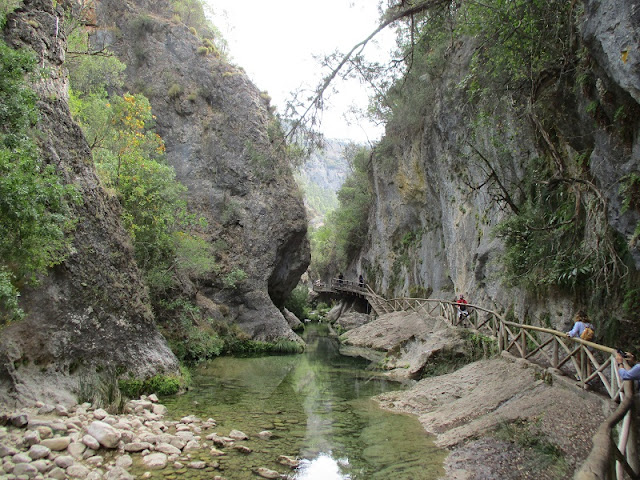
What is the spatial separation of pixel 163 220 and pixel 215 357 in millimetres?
7350

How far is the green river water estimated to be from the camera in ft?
25.9

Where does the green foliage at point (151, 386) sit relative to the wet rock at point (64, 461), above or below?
below

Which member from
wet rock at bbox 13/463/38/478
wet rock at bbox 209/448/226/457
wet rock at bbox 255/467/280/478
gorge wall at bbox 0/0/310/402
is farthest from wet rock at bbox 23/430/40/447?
wet rock at bbox 255/467/280/478

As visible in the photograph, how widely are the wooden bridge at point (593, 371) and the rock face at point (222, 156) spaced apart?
12824mm

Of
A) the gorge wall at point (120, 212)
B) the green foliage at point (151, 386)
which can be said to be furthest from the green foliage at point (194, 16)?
the green foliage at point (151, 386)

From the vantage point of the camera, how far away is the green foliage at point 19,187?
265 inches

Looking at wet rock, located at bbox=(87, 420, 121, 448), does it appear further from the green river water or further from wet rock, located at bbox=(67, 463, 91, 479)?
the green river water

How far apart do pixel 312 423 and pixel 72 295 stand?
272 inches

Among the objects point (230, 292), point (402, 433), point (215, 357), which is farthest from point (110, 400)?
point (230, 292)

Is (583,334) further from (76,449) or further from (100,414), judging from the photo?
(100,414)

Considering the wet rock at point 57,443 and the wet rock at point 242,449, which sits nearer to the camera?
the wet rock at point 57,443

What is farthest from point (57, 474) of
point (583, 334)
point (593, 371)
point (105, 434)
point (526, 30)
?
point (526, 30)

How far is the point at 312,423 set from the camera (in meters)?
11.0

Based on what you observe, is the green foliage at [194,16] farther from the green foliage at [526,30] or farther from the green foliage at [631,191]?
the green foliage at [631,191]
